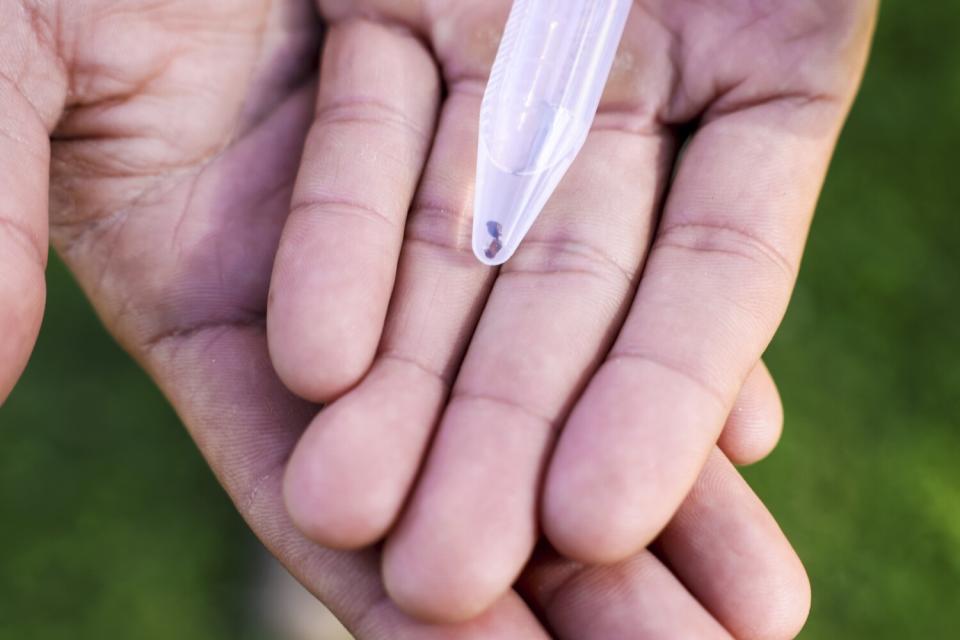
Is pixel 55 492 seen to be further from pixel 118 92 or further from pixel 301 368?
pixel 301 368

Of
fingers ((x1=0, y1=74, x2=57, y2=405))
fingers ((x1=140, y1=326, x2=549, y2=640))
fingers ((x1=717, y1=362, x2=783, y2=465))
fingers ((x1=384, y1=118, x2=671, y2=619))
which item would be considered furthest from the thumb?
fingers ((x1=717, y1=362, x2=783, y2=465))

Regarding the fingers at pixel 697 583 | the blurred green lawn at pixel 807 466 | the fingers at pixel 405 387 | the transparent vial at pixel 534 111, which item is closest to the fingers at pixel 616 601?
the fingers at pixel 697 583

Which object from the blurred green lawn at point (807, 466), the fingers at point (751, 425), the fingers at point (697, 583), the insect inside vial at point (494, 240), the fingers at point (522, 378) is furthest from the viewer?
the blurred green lawn at point (807, 466)

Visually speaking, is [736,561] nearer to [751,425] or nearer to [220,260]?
[751,425]

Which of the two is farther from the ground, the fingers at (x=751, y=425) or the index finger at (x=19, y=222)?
the index finger at (x=19, y=222)

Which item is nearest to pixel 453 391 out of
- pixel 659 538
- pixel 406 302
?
pixel 406 302

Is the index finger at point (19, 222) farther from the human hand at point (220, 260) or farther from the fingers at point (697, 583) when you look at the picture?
the fingers at point (697, 583)

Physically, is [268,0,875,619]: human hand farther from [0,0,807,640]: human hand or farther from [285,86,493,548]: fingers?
[0,0,807,640]: human hand
